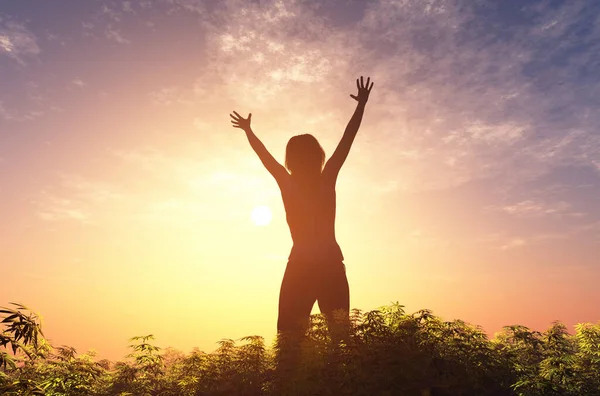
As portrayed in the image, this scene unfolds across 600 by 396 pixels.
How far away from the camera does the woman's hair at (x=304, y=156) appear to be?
802cm

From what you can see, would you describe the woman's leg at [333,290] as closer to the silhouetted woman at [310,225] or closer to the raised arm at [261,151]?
the silhouetted woman at [310,225]

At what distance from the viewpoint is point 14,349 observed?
3.62 m

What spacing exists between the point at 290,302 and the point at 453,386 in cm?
311

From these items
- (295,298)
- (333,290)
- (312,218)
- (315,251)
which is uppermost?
(312,218)

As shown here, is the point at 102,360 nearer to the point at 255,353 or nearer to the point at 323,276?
the point at 255,353

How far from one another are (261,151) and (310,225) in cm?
206

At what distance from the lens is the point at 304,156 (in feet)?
26.3

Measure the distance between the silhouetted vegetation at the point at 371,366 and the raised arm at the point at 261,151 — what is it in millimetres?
3099

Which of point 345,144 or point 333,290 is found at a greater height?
point 345,144

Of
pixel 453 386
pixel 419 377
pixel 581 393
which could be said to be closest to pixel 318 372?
pixel 419 377

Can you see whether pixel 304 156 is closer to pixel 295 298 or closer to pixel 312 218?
pixel 312 218

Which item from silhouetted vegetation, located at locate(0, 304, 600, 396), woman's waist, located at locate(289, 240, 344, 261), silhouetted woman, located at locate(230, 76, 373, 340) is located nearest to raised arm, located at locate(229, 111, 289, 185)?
silhouetted woman, located at locate(230, 76, 373, 340)

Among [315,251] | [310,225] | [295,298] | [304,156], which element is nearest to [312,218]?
[310,225]

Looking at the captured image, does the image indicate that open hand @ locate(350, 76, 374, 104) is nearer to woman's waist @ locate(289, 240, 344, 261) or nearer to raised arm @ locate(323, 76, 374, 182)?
raised arm @ locate(323, 76, 374, 182)
